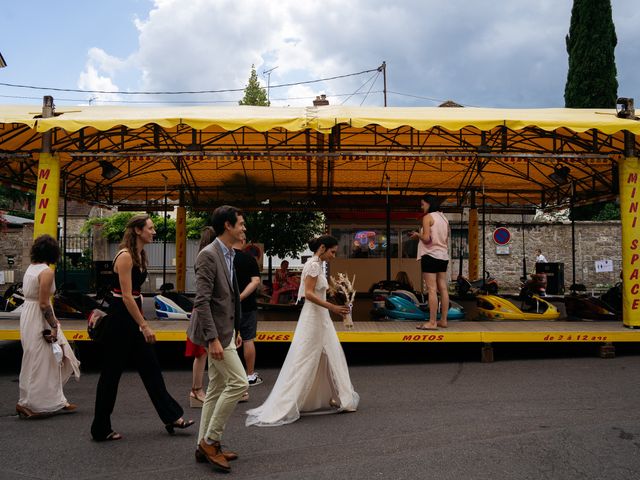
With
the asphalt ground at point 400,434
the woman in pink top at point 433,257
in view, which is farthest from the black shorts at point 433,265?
→ the asphalt ground at point 400,434

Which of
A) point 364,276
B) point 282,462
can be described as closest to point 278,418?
point 282,462

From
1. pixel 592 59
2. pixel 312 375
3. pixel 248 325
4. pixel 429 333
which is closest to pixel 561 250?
pixel 592 59

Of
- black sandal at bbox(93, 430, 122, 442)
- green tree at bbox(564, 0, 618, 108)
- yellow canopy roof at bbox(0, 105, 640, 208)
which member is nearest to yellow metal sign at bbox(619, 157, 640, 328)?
yellow canopy roof at bbox(0, 105, 640, 208)

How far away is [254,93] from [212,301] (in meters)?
29.9

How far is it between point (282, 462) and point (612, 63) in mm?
30975

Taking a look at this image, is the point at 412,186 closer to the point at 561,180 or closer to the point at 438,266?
the point at 561,180

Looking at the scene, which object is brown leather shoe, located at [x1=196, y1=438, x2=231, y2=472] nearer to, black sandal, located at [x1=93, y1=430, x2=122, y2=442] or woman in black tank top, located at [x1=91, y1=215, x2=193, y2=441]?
woman in black tank top, located at [x1=91, y1=215, x2=193, y2=441]

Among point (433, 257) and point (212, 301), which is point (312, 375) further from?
point (433, 257)

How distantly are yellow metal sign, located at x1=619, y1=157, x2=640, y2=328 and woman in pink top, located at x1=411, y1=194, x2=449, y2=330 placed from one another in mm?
2751

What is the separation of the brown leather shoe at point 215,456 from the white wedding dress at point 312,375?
1292 millimetres

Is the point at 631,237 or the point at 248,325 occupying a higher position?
the point at 631,237

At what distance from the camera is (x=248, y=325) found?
6.86 metres

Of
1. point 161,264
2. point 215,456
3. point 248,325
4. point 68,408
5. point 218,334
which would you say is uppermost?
point 161,264

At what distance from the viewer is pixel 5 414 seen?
20.1 ft
